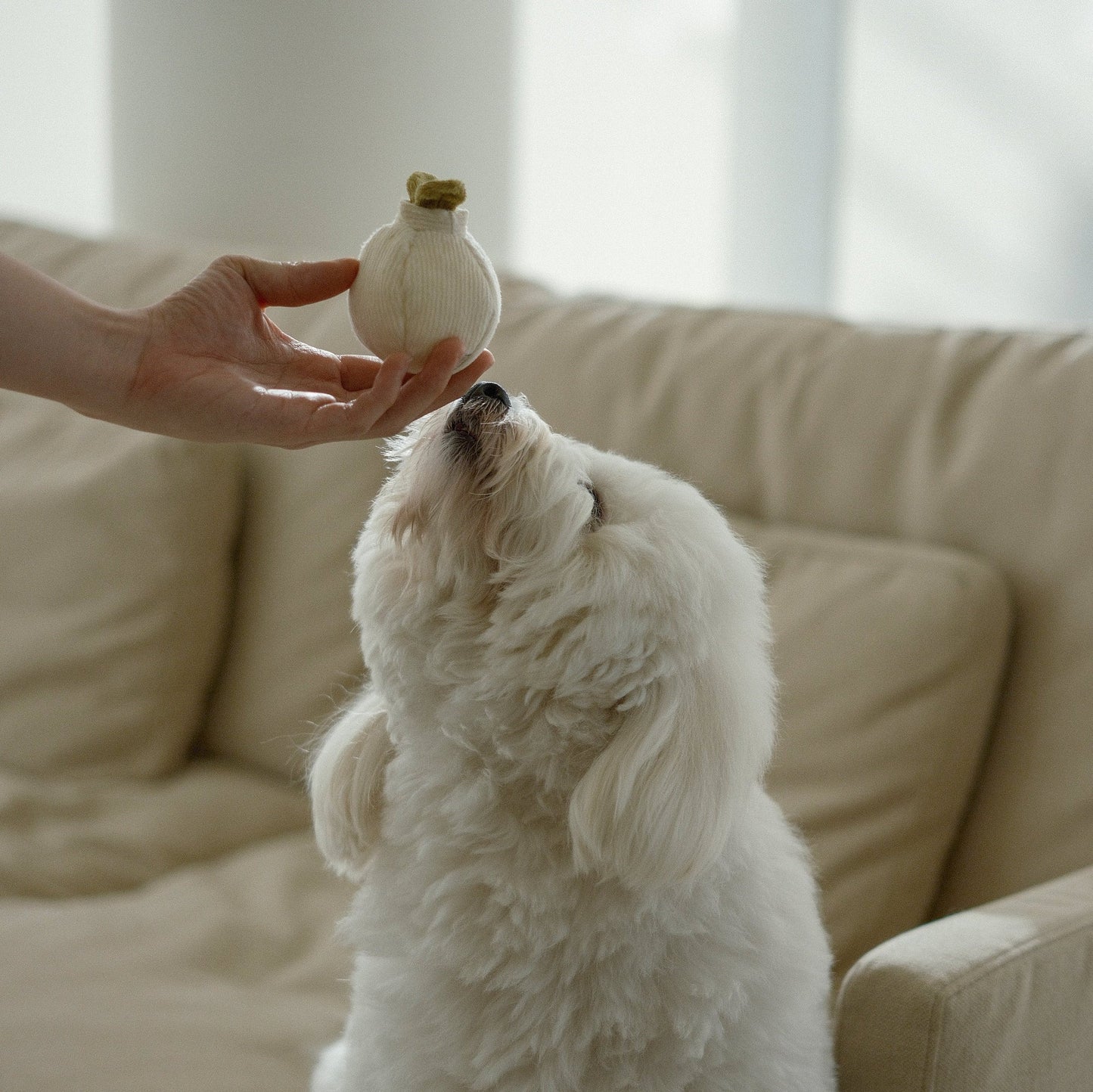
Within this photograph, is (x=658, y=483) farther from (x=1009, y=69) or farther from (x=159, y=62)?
(x=159, y=62)

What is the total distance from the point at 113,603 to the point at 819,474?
1.01m

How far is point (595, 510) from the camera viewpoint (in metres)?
0.93

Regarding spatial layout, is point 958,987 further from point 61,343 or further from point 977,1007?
point 61,343

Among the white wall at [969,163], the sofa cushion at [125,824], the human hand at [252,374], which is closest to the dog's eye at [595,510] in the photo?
the human hand at [252,374]

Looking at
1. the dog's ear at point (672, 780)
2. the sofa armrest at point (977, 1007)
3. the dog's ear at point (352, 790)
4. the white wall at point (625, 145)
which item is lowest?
the sofa armrest at point (977, 1007)

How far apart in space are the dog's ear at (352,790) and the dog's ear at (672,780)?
0.21m

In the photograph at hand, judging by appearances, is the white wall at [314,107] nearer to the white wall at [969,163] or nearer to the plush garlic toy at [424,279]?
the white wall at [969,163]

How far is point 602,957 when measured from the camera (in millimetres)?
869

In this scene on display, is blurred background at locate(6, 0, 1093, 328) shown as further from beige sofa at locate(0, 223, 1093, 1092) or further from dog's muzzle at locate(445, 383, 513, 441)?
dog's muzzle at locate(445, 383, 513, 441)

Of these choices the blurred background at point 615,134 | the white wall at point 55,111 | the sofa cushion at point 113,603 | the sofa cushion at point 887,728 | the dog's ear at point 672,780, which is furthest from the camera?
the white wall at point 55,111

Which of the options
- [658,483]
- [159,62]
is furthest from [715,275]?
[658,483]

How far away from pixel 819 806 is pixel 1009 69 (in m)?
1.77

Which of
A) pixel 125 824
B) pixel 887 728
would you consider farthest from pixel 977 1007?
pixel 125 824

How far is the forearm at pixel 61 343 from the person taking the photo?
3.17 feet
